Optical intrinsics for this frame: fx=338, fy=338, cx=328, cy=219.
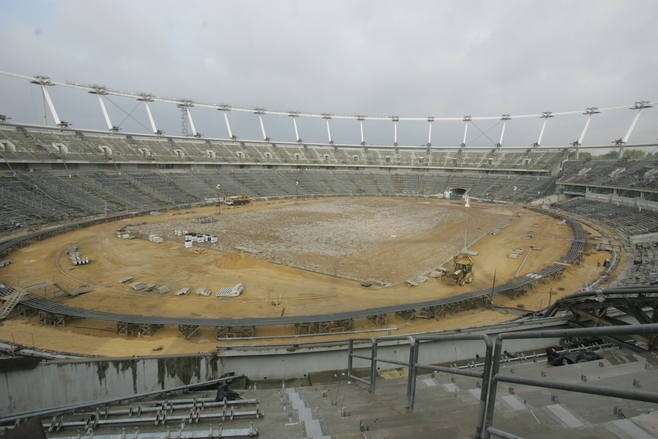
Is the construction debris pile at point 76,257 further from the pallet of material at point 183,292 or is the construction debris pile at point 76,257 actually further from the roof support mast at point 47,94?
the roof support mast at point 47,94

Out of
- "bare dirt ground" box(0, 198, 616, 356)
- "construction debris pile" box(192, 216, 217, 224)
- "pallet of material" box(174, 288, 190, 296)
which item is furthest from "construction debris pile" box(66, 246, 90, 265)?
"construction debris pile" box(192, 216, 217, 224)

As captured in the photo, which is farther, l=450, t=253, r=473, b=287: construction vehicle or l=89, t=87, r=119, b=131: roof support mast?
l=89, t=87, r=119, b=131: roof support mast

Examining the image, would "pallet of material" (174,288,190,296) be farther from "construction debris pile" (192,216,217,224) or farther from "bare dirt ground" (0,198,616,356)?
"construction debris pile" (192,216,217,224)

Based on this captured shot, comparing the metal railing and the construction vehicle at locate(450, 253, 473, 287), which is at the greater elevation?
the metal railing

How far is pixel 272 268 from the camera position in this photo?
23.6m

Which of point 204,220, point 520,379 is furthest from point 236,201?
point 520,379

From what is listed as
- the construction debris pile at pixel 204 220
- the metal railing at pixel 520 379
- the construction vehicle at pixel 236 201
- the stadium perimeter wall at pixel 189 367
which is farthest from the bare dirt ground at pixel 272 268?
the metal railing at pixel 520 379

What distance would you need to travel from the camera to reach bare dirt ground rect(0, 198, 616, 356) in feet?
49.9

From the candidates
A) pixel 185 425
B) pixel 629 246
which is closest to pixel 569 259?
pixel 629 246

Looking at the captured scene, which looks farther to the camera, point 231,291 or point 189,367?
point 231,291

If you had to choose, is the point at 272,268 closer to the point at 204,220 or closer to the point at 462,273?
the point at 462,273

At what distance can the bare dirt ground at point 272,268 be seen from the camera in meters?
15.2

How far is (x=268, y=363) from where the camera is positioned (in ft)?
31.7

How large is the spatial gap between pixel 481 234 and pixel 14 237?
44.1 meters
